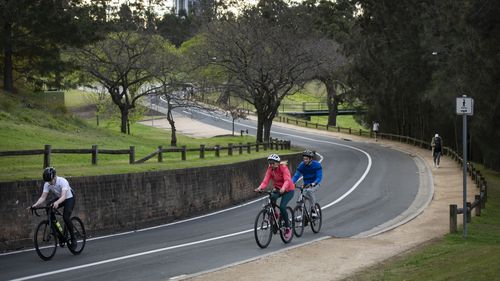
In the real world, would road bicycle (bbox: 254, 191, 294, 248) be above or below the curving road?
above

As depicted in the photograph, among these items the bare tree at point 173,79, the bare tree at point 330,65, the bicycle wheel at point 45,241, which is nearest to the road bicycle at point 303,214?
the bicycle wheel at point 45,241

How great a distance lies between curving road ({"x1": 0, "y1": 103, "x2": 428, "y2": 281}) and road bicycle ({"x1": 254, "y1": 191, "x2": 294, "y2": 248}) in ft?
0.80

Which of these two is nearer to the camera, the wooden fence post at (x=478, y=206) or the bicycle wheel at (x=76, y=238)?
the bicycle wheel at (x=76, y=238)

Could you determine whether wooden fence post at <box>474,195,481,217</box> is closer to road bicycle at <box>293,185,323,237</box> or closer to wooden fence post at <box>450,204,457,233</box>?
wooden fence post at <box>450,204,457,233</box>

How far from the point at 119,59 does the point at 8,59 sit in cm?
1237

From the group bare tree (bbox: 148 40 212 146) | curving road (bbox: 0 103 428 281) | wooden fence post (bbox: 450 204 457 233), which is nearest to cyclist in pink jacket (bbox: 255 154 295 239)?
curving road (bbox: 0 103 428 281)

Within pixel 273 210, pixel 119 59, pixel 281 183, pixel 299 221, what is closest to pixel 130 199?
pixel 299 221

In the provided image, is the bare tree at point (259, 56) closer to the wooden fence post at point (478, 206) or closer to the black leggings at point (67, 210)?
the wooden fence post at point (478, 206)

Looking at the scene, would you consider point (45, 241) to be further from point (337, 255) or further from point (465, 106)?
point (465, 106)

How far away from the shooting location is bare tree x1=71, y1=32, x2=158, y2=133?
49.2 metres

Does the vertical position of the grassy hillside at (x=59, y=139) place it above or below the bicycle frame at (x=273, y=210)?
above

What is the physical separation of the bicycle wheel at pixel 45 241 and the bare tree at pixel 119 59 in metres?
35.8

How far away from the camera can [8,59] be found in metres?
38.6

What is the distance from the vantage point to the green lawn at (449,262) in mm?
10070
